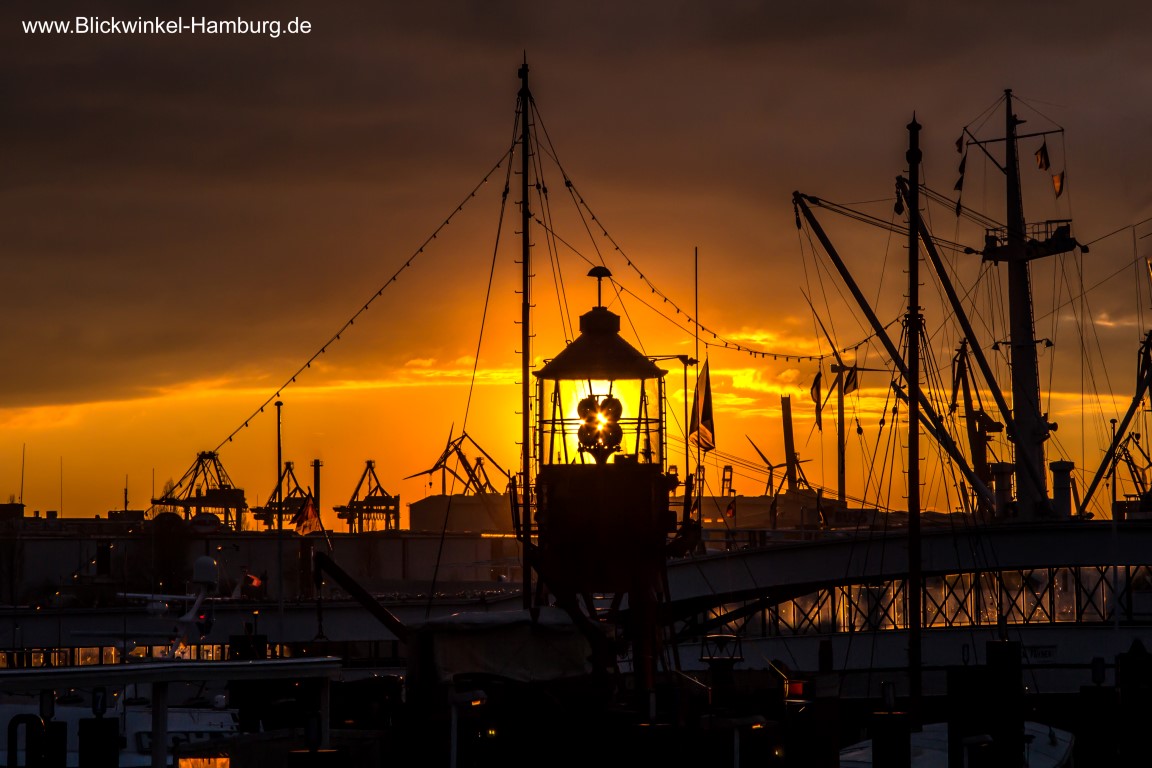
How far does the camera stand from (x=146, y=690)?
148 ft

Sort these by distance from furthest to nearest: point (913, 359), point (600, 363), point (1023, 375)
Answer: point (1023, 375) < point (913, 359) < point (600, 363)

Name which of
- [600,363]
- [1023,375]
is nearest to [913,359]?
[1023,375]

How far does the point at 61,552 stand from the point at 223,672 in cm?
12013

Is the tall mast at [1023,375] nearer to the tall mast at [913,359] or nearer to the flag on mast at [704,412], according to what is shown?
the flag on mast at [704,412]

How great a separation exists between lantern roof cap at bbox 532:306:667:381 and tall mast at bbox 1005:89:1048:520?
3994cm

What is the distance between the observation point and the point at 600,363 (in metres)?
32.1

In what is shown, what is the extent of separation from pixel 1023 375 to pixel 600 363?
A: 4313 cm

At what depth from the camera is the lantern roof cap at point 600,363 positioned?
3212cm

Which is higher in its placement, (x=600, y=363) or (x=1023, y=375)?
(x=1023, y=375)

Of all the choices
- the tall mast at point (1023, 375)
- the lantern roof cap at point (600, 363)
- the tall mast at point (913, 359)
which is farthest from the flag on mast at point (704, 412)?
the lantern roof cap at point (600, 363)

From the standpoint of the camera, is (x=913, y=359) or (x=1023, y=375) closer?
(x=913, y=359)

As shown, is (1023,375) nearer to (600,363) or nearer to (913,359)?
(913,359)

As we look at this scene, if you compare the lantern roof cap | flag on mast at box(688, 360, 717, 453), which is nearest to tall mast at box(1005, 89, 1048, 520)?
flag on mast at box(688, 360, 717, 453)

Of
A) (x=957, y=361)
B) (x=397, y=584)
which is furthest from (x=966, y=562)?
(x=397, y=584)
